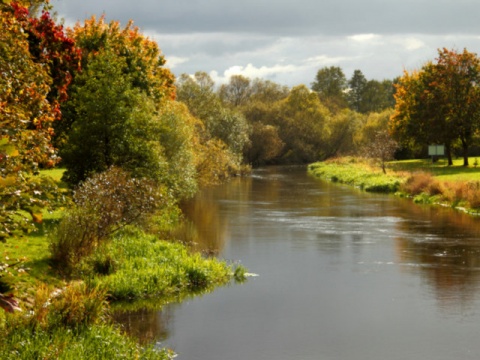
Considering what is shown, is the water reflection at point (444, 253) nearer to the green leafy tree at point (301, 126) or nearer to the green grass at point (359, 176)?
the green grass at point (359, 176)

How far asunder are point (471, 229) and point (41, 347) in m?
27.2

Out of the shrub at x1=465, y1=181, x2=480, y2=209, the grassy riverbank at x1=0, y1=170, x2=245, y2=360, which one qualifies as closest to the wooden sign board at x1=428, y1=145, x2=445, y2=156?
the shrub at x1=465, y1=181, x2=480, y2=209

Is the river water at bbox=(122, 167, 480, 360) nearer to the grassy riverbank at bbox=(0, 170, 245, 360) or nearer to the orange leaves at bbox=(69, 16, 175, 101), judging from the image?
the grassy riverbank at bbox=(0, 170, 245, 360)

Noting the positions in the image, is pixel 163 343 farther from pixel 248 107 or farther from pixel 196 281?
pixel 248 107

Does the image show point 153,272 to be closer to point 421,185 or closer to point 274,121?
point 421,185

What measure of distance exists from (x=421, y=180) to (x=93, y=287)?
38471 mm

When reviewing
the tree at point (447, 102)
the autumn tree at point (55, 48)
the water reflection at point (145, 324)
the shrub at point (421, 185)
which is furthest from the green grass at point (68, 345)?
the tree at point (447, 102)

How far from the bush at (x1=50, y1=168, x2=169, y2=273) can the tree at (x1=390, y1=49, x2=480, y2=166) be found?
1958 inches

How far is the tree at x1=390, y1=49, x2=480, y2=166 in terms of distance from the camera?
6950 cm

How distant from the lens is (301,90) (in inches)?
4747

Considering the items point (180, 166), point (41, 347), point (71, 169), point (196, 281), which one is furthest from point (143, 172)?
point (41, 347)

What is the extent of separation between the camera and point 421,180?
2084 inches

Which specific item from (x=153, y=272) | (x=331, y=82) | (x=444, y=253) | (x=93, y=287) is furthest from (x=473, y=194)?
(x=331, y=82)

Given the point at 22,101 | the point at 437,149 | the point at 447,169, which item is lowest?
→ the point at 447,169
